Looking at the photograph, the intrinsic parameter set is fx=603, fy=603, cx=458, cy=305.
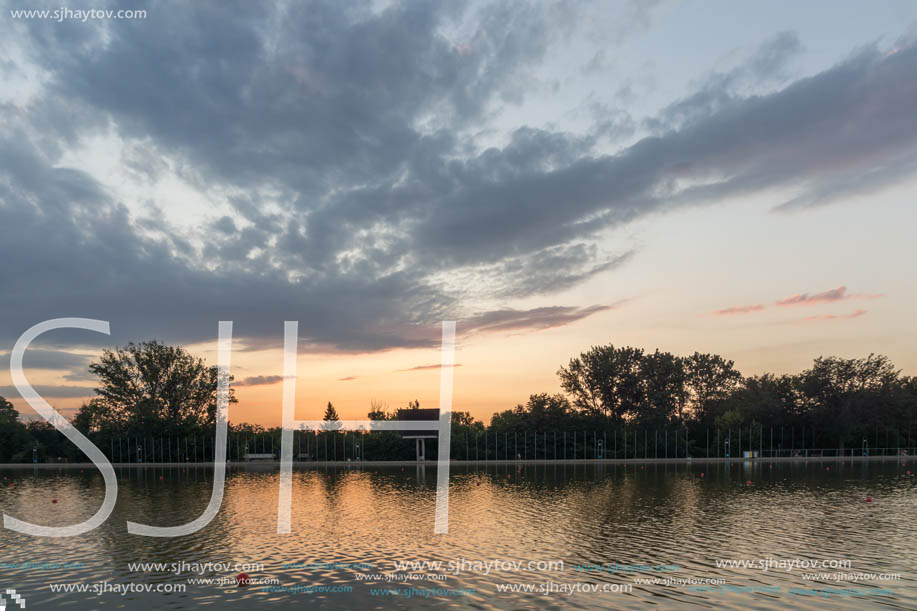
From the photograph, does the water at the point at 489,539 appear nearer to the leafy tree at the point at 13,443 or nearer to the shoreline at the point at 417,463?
the shoreline at the point at 417,463

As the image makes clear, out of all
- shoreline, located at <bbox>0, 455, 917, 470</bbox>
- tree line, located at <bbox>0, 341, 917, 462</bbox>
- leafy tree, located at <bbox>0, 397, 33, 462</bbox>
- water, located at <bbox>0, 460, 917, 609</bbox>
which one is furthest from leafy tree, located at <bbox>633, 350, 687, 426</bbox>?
leafy tree, located at <bbox>0, 397, 33, 462</bbox>

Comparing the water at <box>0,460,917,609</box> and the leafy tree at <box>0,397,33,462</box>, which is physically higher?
the water at <box>0,460,917,609</box>

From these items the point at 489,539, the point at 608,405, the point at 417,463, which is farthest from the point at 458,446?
the point at 489,539

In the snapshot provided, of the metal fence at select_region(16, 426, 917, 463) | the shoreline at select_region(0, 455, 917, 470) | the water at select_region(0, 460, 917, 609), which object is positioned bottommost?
the shoreline at select_region(0, 455, 917, 470)

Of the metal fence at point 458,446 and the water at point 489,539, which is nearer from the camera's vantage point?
the water at point 489,539

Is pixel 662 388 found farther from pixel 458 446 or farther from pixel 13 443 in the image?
pixel 13 443

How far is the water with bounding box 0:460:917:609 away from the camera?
18.0 m

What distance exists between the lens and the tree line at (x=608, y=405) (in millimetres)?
83750

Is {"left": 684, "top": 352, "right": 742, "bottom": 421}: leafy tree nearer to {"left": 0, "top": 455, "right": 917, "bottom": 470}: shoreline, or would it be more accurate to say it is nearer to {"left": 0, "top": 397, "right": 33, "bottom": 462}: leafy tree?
{"left": 0, "top": 455, "right": 917, "bottom": 470}: shoreline

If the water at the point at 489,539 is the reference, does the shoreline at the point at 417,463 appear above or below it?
below

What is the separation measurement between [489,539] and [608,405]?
260 ft

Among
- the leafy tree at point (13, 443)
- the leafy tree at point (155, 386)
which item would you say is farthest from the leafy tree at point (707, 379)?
the leafy tree at point (13, 443)

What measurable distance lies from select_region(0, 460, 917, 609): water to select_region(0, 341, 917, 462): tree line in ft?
114

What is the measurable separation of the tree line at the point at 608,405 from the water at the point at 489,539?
34632 mm
